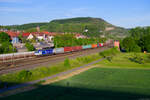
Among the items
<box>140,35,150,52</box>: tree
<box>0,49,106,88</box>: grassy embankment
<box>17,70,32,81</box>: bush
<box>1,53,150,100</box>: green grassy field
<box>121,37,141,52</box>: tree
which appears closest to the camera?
<box>1,53,150,100</box>: green grassy field

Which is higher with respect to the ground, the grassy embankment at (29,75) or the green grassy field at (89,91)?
the grassy embankment at (29,75)

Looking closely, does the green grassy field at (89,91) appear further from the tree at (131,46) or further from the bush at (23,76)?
the tree at (131,46)

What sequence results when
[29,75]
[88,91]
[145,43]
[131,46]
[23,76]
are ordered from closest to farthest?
[88,91], [23,76], [29,75], [145,43], [131,46]

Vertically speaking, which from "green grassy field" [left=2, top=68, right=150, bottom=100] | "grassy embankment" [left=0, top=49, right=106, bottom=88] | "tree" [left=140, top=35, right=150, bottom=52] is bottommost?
"green grassy field" [left=2, top=68, right=150, bottom=100]

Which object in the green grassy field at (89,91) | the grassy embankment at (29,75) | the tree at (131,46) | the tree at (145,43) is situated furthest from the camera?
the tree at (131,46)

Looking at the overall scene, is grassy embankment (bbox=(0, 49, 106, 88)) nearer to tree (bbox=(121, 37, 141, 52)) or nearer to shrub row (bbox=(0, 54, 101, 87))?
shrub row (bbox=(0, 54, 101, 87))

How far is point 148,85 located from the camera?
93.1 feet

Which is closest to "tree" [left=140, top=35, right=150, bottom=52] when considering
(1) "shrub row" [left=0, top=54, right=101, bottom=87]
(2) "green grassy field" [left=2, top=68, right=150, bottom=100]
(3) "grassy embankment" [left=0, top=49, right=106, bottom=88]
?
(1) "shrub row" [left=0, top=54, right=101, bottom=87]

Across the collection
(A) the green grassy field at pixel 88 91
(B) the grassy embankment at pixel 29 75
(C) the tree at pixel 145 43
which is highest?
(C) the tree at pixel 145 43

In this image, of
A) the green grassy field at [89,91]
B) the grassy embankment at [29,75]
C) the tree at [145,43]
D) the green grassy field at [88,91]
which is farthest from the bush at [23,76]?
the tree at [145,43]

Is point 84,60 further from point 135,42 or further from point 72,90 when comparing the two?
point 135,42

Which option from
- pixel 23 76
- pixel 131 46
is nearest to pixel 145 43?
pixel 131 46

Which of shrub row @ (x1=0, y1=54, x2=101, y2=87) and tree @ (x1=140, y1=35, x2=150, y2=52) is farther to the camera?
tree @ (x1=140, y1=35, x2=150, y2=52)

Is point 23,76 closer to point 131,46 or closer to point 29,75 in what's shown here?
point 29,75
